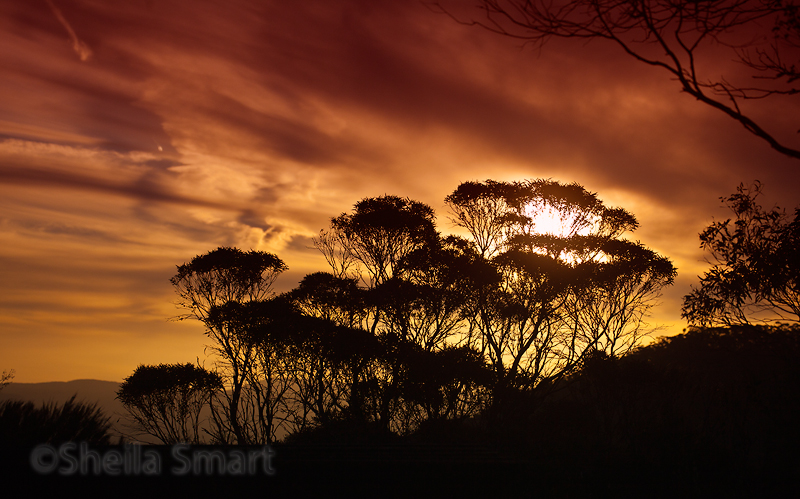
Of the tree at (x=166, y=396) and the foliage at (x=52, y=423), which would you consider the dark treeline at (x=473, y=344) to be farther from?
the foliage at (x=52, y=423)

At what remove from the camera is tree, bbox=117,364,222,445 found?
25.9 meters

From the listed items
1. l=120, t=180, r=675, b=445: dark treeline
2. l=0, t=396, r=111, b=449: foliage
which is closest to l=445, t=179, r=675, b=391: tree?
l=120, t=180, r=675, b=445: dark treeline

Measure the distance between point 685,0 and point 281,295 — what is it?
67.9ft

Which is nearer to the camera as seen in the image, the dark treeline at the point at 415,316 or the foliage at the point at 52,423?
the foliage at the point at 52,423

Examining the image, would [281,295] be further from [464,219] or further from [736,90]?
[736,90]

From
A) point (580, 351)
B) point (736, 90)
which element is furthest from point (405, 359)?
point (736, 90)
